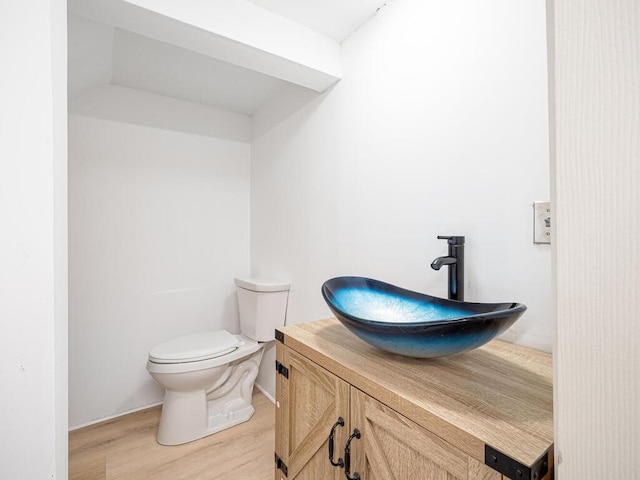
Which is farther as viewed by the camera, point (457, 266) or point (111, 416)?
point (111, 416)

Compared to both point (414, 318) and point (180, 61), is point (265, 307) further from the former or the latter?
point (180, 61)

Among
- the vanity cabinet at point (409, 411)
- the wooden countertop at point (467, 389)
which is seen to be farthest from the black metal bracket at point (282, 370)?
the wooden countertop at point (467, 389)

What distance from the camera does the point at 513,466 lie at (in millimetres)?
463

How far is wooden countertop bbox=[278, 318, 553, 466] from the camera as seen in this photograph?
1.70ft

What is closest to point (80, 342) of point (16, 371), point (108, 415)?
point (108, 415)

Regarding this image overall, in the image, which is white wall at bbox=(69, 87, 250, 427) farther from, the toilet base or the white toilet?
the toilet base

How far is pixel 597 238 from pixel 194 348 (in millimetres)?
1867

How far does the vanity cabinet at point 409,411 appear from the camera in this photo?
1.69ft

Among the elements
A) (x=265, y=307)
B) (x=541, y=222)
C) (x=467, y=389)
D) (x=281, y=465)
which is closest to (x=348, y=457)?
(x=467, y=389)

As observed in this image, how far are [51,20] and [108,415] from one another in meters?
2.16

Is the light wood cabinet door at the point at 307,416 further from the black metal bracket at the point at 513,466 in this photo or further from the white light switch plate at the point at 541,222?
the white light switch plate at the point at 541,222

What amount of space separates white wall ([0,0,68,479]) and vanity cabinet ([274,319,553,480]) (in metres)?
0.64

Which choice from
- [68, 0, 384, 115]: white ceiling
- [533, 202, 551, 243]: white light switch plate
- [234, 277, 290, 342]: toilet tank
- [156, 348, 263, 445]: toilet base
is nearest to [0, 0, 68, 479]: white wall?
[68, 0, 384, 115]: white ceiling

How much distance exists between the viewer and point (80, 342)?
73.2 inches
